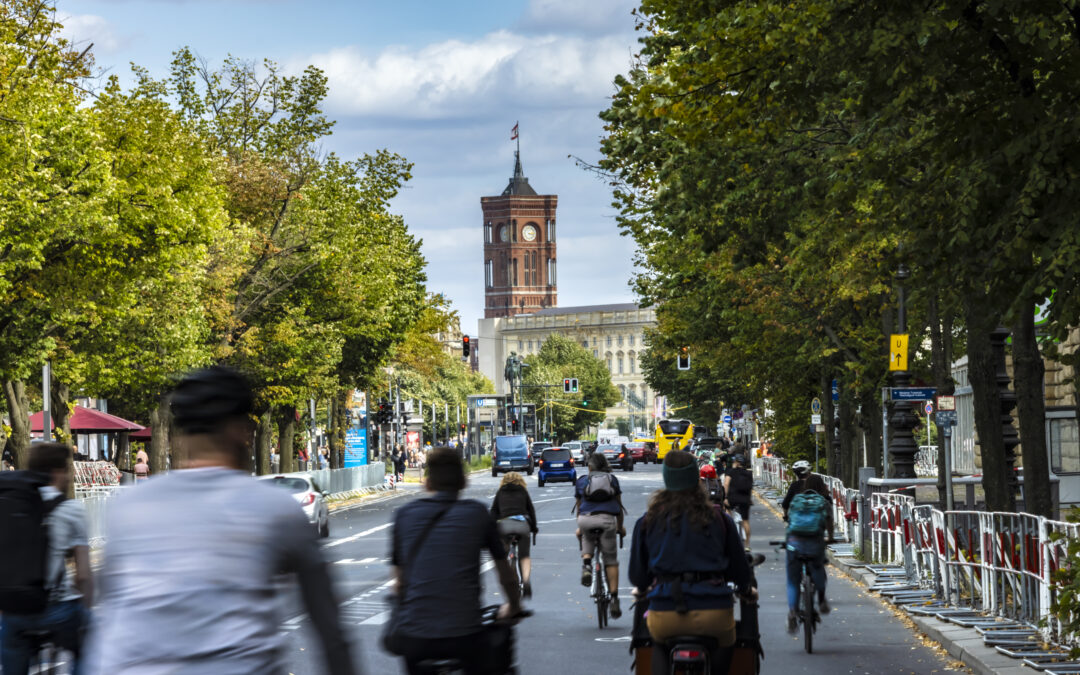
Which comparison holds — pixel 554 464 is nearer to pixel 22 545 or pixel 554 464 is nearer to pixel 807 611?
pixel 807 611

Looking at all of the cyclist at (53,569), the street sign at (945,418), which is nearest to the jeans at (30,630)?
the cyclist at (53,569)

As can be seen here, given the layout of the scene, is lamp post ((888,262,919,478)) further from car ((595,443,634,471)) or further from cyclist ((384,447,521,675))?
car ((595,443,634,471))

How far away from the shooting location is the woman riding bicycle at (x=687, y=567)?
25.5ft

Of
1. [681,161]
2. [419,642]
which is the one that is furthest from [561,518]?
[419,642]

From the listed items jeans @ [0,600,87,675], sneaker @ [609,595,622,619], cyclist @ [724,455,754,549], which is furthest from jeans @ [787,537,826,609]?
cyclist @ [724,455,754,549]

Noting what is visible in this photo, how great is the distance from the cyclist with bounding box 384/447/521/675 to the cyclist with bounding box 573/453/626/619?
851 cm

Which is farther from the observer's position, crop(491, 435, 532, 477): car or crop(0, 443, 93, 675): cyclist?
crop(491, 435, 532, 477): car

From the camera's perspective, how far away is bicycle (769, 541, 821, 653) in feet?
44.6

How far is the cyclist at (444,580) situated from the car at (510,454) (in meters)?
73.5

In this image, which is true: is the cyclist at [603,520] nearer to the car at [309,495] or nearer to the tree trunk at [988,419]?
the tree trunk at [988,419]

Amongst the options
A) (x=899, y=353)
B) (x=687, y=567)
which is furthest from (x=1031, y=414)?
(x=687, y=567)

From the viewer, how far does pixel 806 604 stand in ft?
44.9

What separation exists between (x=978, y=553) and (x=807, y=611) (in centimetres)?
280

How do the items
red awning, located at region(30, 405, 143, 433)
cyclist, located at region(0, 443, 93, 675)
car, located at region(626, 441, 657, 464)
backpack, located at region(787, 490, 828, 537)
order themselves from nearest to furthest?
cyclist, located at region(0, 443, 93, 675), backpack, located at region(787, 490, 828, 537), red awning, located at region(30, 405, 143, 433), car, located at region(626, 441, 657, 464)
